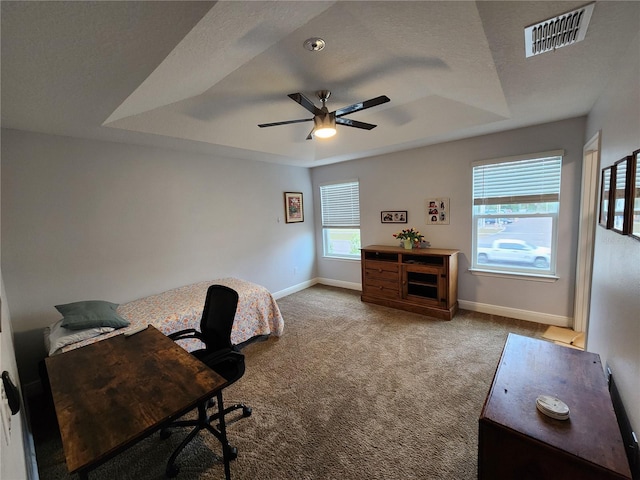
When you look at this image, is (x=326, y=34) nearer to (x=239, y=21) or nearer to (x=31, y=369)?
(x=239, y=21)

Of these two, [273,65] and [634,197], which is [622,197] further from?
[273,65]

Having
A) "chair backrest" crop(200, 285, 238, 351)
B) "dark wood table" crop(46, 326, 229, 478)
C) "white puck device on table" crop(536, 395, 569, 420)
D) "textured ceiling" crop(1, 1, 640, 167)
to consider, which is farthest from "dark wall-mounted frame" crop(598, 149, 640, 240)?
"chair backrest" crop(200, 285, 238, 351)

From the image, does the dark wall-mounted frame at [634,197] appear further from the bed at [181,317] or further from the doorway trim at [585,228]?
the bed at [181,317]

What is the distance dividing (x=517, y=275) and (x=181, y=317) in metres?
4.08

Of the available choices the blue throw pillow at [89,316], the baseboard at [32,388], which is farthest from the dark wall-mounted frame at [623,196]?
the baseboard at [32,388]

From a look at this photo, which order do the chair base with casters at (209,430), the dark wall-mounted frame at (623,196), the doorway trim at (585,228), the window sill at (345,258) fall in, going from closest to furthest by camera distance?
the dark wall-mounted frame at (623,196) → the chair base with casters at (209,430) → the doorway trim at (585,228) → the window sill at (345,258)

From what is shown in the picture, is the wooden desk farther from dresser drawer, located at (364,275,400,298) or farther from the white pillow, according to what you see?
the white pillow

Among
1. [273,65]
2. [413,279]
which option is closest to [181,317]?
[273,65]

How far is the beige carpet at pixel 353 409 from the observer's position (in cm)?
168

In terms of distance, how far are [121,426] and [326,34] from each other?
2.45 meters

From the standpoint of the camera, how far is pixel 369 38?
186cm

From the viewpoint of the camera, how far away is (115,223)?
306cm

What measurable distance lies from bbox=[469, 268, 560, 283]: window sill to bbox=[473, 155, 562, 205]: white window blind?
929 mm

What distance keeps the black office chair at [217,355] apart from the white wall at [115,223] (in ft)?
5.18
